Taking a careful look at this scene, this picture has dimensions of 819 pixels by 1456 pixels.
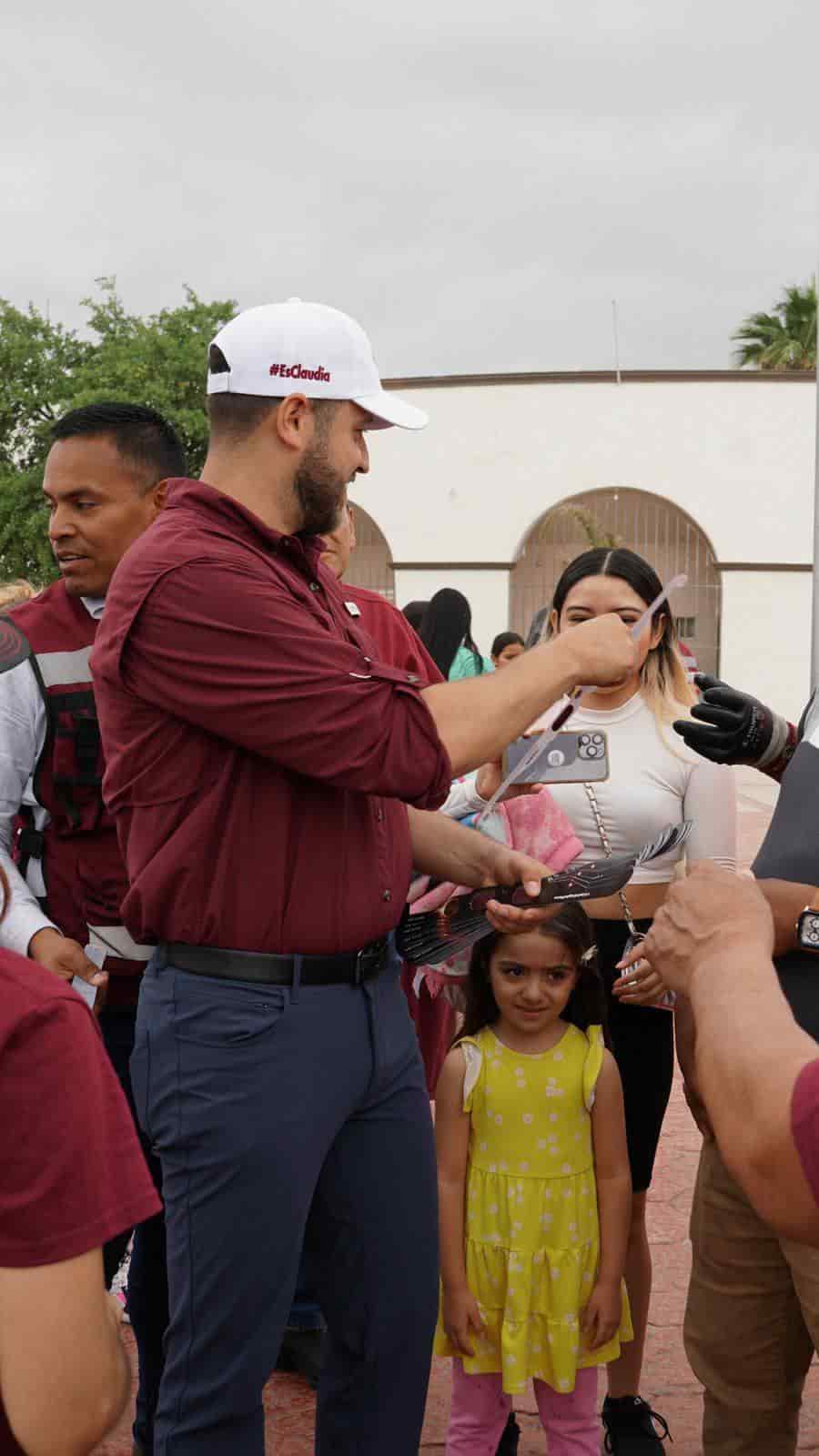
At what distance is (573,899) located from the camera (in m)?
2.91

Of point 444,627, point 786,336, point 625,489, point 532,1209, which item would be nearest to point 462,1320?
point 532,1209

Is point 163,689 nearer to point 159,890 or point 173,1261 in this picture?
point 159,890

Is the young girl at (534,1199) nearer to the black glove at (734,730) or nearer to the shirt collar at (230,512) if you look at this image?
the black glove at (734,730)

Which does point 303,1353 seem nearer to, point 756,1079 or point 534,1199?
point 534,1199

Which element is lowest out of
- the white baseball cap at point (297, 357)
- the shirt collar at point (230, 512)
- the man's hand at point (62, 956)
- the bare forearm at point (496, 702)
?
the man's hand at point (62, 956)

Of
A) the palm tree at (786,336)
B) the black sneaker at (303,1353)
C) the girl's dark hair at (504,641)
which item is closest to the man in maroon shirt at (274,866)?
the black sneaker at (303,1353)

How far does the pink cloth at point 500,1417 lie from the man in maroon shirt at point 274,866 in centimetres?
73

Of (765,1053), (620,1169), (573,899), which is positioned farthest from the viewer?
(620,1169)

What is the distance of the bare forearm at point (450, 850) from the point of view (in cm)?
298

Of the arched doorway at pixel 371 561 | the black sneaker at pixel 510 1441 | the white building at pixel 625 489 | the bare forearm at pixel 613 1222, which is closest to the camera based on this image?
the bare forearm at pixel 613 1222

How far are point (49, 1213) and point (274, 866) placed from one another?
3.32ft

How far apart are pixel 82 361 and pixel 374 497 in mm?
8227

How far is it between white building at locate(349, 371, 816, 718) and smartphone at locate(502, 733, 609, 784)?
30934mm

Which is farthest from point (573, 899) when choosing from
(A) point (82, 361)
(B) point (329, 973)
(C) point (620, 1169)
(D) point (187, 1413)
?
(A) point (82, 361)
